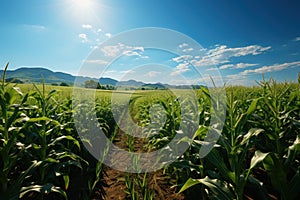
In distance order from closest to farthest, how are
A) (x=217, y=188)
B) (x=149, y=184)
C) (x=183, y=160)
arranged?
(x=217, y=188)
(x=183, y=160)
(x=149, y=184)

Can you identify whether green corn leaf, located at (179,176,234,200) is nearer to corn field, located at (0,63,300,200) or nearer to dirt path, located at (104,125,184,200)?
corn field, located at (0,63,300,200)

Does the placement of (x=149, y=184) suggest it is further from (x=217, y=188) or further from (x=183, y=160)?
(x=217, y=188)

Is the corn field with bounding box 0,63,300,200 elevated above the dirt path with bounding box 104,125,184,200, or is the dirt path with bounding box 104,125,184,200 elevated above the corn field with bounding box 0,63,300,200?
the corn field with bounding box 0,63,300,200

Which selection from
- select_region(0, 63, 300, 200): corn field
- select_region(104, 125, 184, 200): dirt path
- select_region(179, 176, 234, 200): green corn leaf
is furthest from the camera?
select_region(104, 125, 184, 200): dirt path

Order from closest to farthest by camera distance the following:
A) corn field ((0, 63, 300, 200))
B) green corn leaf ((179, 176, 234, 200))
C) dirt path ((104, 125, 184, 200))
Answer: green corn leaf ((179, 176, 234, 200)), corn field ((0, 63, 300, 200)), dirt path ((104, 125, 184, 200))

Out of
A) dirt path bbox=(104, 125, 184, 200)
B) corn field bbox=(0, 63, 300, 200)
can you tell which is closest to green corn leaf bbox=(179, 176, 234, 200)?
corn field bbox=(0, 63, 300, 200)

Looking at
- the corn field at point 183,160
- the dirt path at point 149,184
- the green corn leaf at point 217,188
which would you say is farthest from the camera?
the dirt path at point 149,184

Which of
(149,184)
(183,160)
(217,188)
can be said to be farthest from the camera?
(149,184)

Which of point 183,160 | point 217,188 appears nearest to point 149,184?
point 183,160

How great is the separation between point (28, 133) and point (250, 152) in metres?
4.15

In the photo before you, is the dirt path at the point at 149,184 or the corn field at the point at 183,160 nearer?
the corn field at the point at 183,160

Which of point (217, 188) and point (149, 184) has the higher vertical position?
point (217, 188)

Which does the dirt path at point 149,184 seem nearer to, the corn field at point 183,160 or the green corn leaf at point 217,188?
the corn field at point 183,160

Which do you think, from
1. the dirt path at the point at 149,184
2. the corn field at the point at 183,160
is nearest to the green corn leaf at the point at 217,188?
the corn field at the point at 183,160
